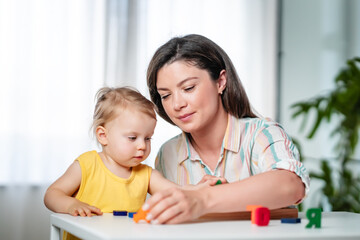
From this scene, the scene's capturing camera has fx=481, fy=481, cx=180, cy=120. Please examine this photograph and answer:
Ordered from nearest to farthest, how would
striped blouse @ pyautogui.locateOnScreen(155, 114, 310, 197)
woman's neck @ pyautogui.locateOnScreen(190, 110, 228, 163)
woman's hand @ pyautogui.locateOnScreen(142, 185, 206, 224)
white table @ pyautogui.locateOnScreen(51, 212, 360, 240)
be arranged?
white table @ pyautogui.locateOnScreen(51, 212, 360, 240)
woman's hand @ pyautogui.locateOnScreen(142, 185, 206, 224)
striped blouse @ pyautogui.locateOnScreen(155, 114, 310, 197)
woman's neck @ pyautogui.locateOnScreen(190, 110, 228, 163)

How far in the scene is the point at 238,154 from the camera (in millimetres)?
1644

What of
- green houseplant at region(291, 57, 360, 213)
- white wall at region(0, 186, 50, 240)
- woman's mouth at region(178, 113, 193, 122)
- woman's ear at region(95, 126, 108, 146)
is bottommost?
white wall at region(0, 186, 50, 240)

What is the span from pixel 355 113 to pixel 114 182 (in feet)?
6.61

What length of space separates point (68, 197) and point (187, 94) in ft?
1.58

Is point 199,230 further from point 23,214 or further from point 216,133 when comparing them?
point 23,214

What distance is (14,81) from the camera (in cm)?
319

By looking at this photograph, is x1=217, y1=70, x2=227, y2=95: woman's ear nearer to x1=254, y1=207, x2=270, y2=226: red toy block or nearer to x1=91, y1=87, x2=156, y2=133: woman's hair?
x1=91, y1=87, x2=156, y2=133: woman's hair

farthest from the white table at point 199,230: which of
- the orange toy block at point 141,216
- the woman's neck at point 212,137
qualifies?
the woman's neck at point 212,137

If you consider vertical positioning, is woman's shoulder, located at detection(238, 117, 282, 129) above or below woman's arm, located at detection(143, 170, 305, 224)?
above

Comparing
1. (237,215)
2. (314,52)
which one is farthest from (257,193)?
(314,52)

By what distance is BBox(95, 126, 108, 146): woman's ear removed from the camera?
5.05 feet

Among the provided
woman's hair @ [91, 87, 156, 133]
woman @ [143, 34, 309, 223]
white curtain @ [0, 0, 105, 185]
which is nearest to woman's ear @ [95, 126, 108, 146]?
woman's hair @ [91, 87, 156, 133]

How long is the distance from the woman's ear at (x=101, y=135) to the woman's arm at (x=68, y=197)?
0.11 metres

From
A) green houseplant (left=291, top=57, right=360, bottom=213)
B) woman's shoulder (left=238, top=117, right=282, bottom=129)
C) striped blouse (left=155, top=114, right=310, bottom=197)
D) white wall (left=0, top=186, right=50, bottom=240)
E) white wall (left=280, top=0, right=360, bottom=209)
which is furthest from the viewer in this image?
white wall (left=280, top=0, right=360, bottom=209)
